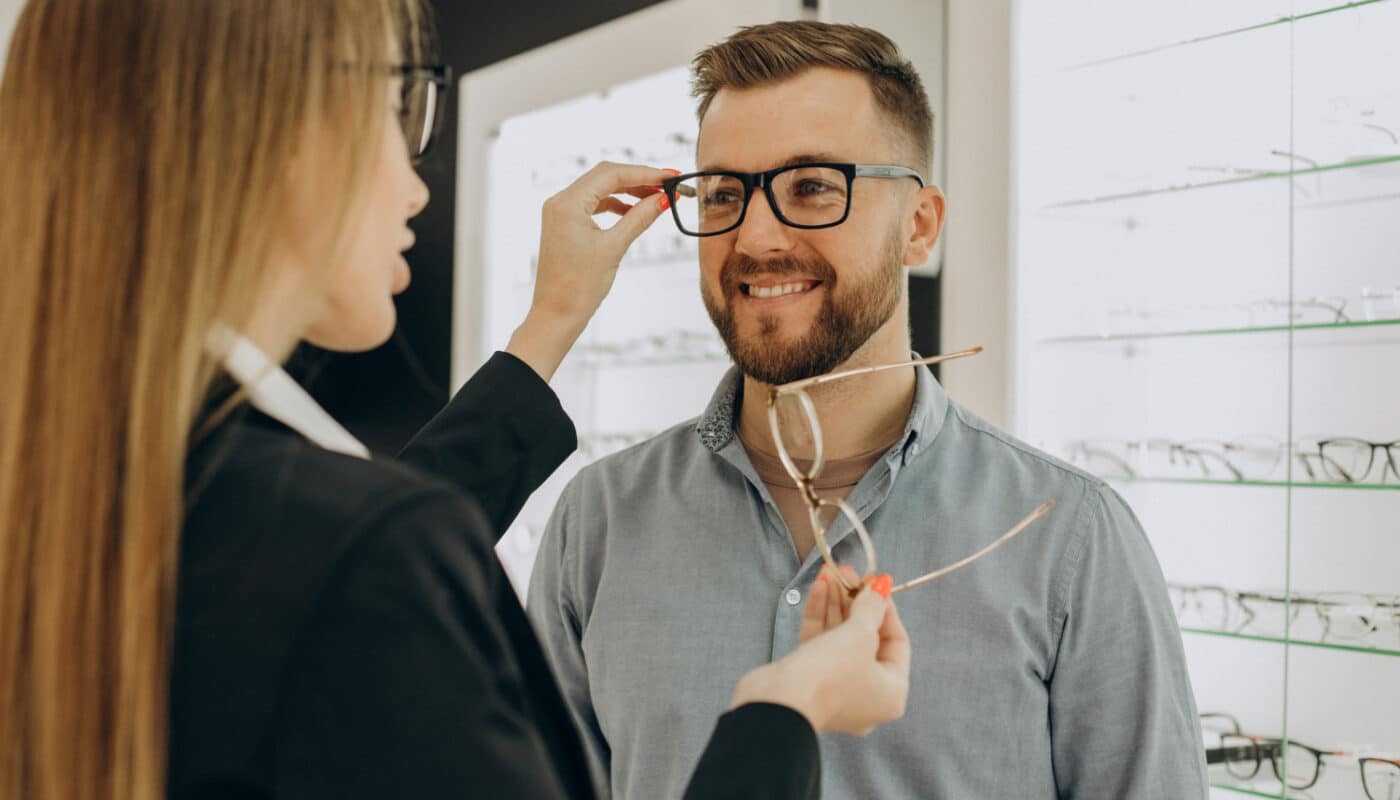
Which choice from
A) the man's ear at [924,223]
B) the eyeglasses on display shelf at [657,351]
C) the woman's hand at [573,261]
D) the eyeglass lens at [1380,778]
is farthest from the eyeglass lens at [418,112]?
the eyeglasses on display shelf at [657,351]

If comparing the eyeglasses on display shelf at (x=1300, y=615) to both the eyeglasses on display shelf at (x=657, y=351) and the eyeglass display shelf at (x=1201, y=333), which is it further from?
the eyeglasses on display shelf at (x=657, y=351)

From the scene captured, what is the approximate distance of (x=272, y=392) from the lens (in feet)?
3.07

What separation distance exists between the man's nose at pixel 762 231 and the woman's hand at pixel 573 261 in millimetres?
159

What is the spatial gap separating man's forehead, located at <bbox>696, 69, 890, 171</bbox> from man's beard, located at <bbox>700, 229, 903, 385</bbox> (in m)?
0.16

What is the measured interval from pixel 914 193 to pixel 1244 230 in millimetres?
915

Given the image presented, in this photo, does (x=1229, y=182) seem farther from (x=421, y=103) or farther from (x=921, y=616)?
(x=421, y=103)

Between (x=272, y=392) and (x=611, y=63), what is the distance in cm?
247

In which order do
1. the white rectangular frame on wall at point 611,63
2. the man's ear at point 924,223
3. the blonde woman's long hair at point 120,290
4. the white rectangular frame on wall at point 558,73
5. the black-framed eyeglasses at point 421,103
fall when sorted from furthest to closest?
the white rectangular frame on wall at point 558,73, the white rectangular frame on wall at point 611,63, the man's ear at point 924,223, the black-framed eyeglasses at point 421,103, the blonde woman's long hair at point 120,290

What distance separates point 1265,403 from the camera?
8.55 feet

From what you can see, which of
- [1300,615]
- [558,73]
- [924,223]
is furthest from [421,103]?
[558,73]

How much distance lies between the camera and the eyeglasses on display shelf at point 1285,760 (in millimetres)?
2213

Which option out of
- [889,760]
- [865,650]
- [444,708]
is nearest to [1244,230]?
[889,760]

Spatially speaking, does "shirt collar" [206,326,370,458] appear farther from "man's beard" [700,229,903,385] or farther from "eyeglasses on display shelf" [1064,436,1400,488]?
"eyeglasses on display shelf" [1064,436,1400,488]

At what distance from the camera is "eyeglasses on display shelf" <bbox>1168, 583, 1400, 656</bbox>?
2.26 m
